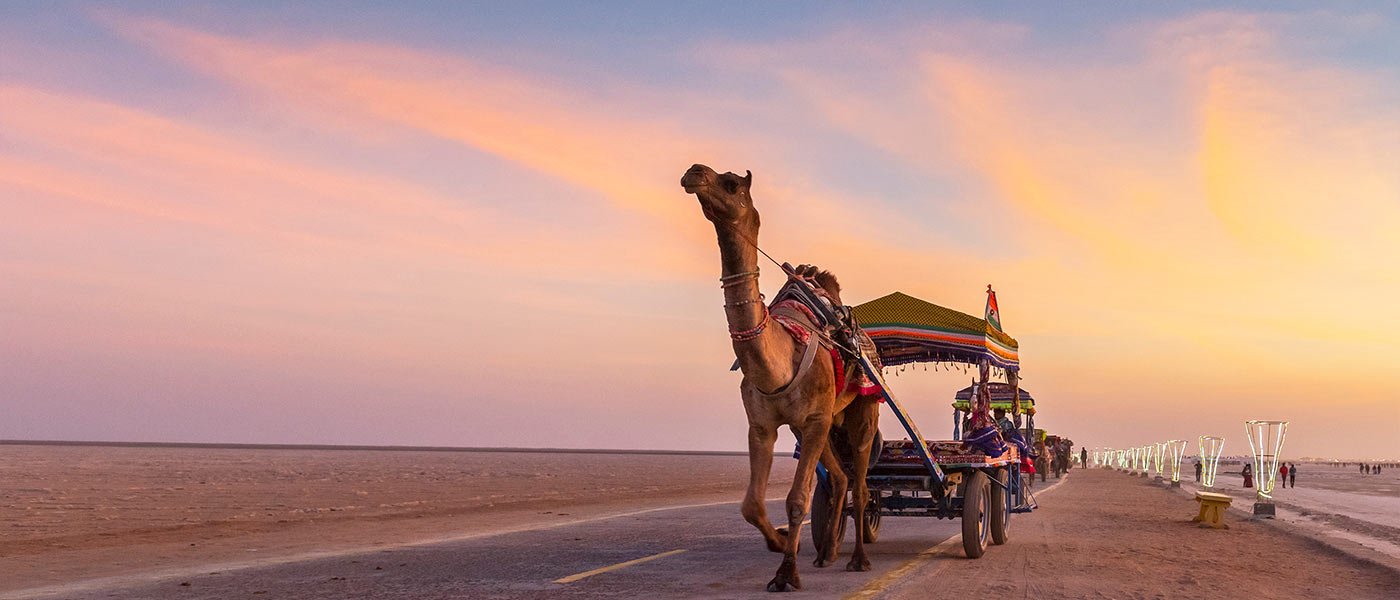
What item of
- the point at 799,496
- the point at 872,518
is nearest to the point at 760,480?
the point at 799,496

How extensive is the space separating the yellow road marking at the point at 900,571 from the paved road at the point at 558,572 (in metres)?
0.02

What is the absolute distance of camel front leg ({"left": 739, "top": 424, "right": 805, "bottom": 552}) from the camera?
11.6 m

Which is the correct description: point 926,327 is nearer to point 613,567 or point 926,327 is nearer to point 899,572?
point 899,572

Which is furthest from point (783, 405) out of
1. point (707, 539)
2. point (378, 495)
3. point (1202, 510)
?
point (378, 495)

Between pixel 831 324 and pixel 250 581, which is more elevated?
pixel 831 324

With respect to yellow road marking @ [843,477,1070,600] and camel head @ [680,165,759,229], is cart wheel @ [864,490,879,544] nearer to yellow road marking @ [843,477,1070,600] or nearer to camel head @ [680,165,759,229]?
yellow road marking @ [843,477,1070,600]

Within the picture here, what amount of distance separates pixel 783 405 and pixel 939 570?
3291 mm

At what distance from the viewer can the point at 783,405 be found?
12016 millimetres

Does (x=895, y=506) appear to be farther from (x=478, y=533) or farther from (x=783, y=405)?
(x=478, y=533)

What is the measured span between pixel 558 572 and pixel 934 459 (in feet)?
17.3

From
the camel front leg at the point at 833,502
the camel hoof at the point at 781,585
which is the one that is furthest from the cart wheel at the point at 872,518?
the camel hoof at the point at 781,585

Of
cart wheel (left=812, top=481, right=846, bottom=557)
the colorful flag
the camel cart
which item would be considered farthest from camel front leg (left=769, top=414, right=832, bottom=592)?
the colorful flag

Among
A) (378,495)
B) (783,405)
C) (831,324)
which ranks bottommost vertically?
(378,495)

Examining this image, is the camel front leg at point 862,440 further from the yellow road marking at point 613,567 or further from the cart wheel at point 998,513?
the cart wheel at point 998,513
